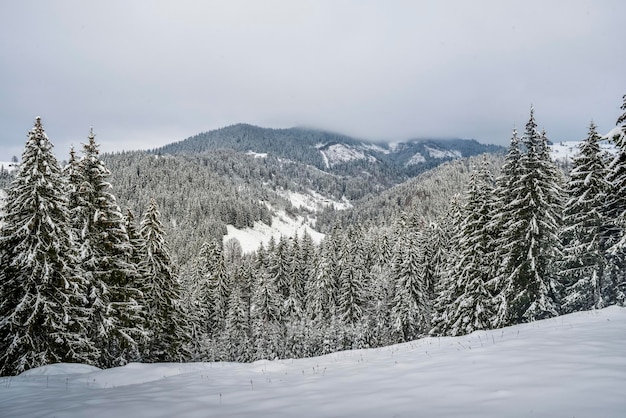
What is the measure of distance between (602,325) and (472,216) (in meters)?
15.8

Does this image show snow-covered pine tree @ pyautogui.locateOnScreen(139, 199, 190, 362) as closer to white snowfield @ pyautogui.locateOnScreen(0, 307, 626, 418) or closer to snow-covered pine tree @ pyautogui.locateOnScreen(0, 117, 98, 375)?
snow-covered pine tree @ pyautogui.locateOnScreen(0, 117, 98, 375)

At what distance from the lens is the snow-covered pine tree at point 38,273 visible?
16359 millimetres

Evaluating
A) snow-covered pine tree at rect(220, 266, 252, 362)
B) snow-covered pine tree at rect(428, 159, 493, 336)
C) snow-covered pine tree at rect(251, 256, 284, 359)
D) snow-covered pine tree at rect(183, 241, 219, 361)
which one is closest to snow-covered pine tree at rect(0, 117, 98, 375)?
snow-covered pine tree at rect(428, 159, 493, 336)

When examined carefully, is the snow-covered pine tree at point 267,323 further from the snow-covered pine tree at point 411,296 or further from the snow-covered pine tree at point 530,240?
the snow-covered pine tree at point 530,240

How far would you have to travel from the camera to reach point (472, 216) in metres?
26.7

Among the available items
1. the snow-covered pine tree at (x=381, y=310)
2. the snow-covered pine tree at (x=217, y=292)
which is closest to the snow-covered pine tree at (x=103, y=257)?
the snow-covered pine tree at (x=381, y=310)

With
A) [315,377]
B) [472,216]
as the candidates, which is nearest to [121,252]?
[315,377]

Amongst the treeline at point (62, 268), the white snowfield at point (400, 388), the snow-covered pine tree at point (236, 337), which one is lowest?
the snow-covered pine tree at point (236, 337)

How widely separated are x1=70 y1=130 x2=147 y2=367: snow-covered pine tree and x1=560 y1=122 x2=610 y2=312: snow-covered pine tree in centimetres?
2722

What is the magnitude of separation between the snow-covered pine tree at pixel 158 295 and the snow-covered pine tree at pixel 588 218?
1046 inches

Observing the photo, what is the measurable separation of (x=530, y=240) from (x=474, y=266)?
172 inches

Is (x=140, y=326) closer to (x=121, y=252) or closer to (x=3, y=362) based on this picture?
(x=121, y=252)

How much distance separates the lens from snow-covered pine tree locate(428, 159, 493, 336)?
83.0 feet

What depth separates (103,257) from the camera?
19.5 meters
